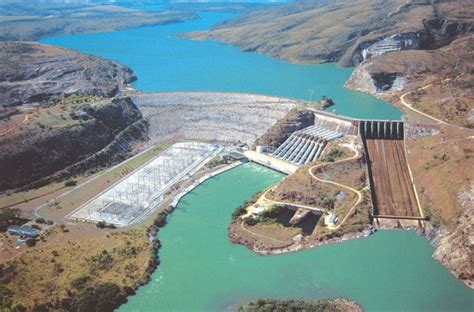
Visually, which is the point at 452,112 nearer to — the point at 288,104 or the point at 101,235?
the point at 288,104

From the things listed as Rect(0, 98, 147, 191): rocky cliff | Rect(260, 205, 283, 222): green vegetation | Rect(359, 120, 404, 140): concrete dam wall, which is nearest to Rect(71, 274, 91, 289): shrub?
Rect(260, 205, 283, 222): green vegetation

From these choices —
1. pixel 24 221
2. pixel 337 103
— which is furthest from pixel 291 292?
pixel 337 103

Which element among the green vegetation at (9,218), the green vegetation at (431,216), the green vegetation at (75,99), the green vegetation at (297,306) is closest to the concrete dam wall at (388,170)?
the green vegetation at (431,216)

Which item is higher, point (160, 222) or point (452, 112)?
point (452, 112)

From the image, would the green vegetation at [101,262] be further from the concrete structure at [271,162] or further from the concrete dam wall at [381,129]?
the concrete dam wall at [381,129]

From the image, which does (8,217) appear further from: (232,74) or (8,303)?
(232,74)

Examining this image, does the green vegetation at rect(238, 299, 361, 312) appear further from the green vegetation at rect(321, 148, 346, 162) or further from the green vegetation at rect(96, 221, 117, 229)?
the green vegetation at rect(321, 148, 346, 162)

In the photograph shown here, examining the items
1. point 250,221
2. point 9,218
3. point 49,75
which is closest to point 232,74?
point 49,75
